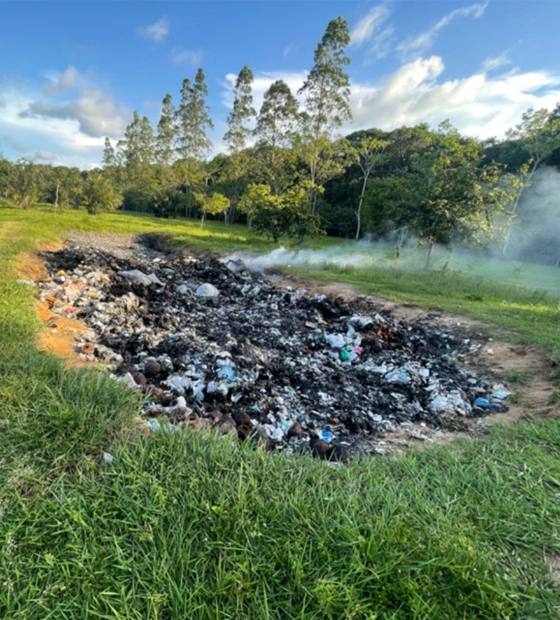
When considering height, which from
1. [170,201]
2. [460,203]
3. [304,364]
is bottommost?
[304,364]

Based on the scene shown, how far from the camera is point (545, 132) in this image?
17953 mm

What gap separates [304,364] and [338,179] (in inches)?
1216

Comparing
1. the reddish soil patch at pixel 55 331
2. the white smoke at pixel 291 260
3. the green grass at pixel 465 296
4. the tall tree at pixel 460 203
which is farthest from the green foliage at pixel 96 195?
the tall tree at pixel 460 203

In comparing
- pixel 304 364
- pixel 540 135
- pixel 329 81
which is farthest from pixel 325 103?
pixel 304 364

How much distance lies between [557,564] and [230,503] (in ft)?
4.59

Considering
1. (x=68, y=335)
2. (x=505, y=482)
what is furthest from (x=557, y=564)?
(x=68, y=335)

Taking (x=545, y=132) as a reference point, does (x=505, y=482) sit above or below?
below

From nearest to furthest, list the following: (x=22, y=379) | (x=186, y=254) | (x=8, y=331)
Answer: (x=22, y=379) → (x=8, y=331) → (x=186, y=254)

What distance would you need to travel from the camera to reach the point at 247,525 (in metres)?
1.39

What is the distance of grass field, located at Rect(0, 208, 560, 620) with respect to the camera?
44.9 inches

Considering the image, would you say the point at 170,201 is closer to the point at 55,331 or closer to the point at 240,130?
the point at 240,130

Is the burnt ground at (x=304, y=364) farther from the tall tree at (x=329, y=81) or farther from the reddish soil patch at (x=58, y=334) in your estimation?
the tall tree at (x=329, y=81)

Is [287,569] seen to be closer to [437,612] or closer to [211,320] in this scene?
[437,612]

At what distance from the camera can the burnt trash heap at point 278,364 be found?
295cm
